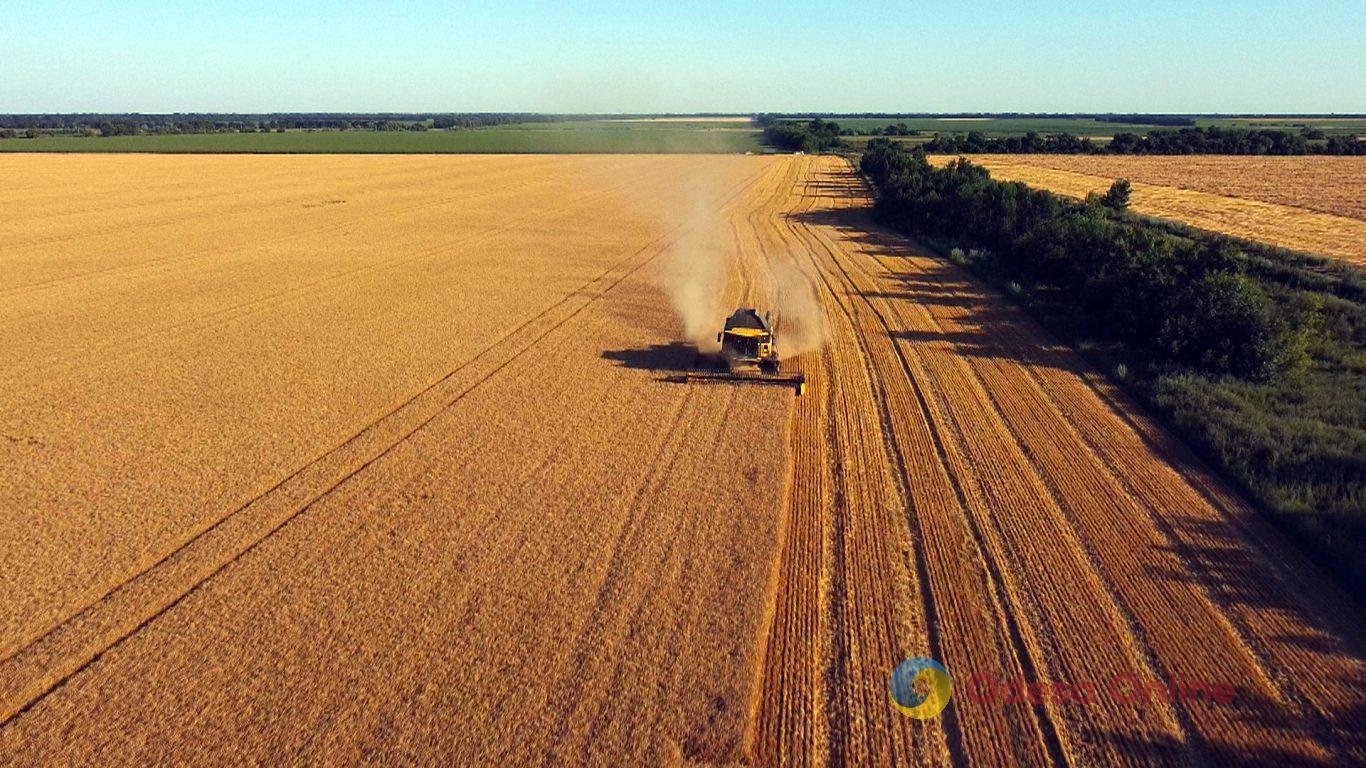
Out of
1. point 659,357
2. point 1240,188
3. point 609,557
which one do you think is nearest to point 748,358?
point 659,357

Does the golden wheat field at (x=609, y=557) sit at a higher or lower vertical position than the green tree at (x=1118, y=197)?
lower

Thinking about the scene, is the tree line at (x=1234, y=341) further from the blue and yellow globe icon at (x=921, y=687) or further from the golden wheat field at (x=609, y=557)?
the blue and yellow globe icon at (x=921, y=687)

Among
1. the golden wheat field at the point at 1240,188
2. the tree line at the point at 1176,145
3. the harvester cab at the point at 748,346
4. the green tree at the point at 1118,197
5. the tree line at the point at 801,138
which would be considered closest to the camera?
the harvester cab at the point at 748,346

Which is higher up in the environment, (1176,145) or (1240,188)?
(1176,145)

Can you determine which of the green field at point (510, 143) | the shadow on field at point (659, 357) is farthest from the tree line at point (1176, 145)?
the shadow on field at point (659, 357)

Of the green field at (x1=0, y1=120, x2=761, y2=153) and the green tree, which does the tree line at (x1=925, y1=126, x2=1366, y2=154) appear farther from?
the green tree

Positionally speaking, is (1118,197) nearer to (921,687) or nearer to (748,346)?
(748,346)

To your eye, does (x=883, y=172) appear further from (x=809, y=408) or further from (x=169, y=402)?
(x=169, y=402)

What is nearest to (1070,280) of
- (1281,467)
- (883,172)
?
(1281,467)
